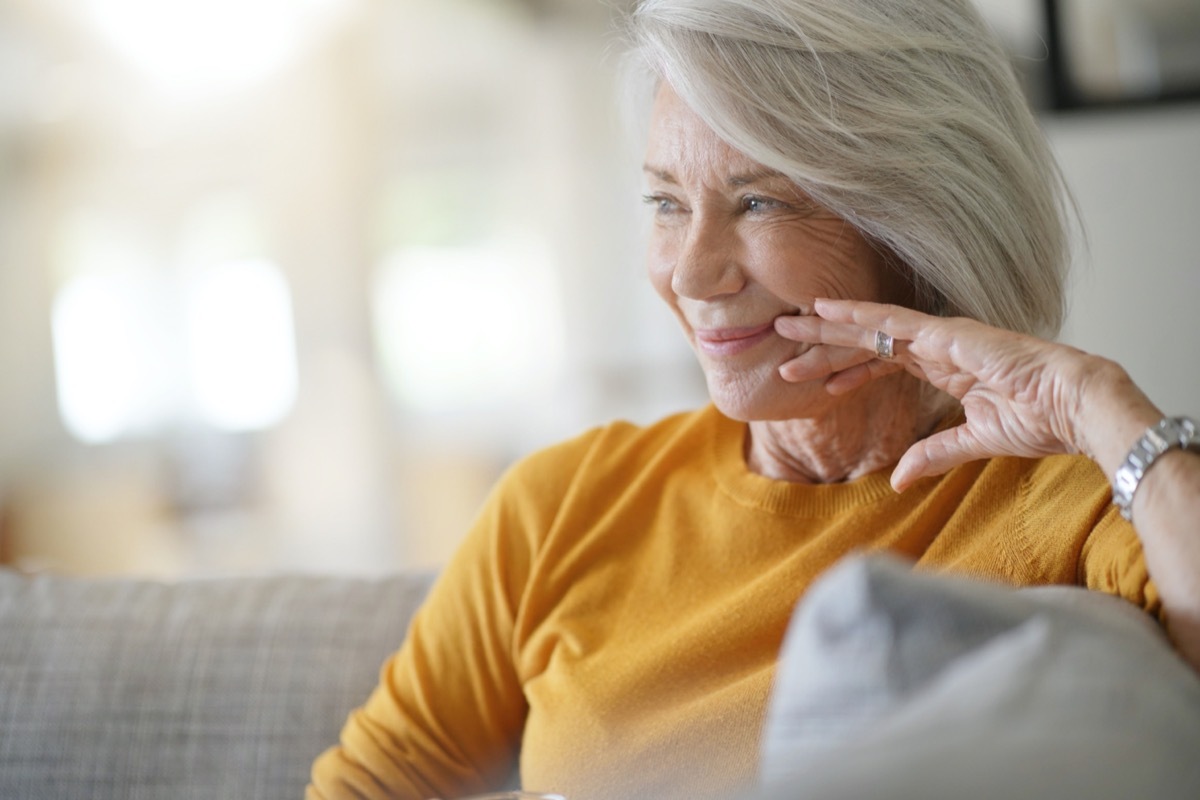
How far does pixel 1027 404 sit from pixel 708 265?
376 mm

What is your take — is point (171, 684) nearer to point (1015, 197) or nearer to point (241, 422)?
point (1015, 197)

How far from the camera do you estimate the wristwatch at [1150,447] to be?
3.00 feet

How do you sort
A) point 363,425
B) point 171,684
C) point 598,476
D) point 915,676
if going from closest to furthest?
point 915,676 → point 598,476 → point 171,684 → point 363,425

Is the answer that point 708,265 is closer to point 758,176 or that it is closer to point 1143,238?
point 758,176

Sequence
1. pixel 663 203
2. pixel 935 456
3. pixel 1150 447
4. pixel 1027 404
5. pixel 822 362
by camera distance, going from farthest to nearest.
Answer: pixel 663 203, pixel 822 362, pixel 935 456, pixel 1027 404, pixel 1150 447

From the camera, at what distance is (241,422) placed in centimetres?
567

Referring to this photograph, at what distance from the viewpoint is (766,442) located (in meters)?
1.39

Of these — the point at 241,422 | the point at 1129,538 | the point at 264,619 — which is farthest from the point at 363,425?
the point at 1129,538

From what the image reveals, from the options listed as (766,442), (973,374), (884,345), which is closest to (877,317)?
(884,345)

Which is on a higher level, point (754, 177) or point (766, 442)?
point (754, 177)

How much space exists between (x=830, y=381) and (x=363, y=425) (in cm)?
439

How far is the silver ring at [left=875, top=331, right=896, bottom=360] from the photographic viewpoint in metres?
1.21

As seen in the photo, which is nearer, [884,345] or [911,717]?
[911,717]

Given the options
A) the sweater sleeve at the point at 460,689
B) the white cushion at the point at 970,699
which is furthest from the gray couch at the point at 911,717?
the sweater sleeve at the point at 460,689
